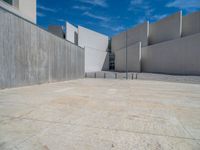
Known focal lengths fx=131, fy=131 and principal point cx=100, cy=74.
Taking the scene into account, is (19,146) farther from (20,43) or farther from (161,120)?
(20,43)

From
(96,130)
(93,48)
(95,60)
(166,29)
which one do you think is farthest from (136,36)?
(96,130)

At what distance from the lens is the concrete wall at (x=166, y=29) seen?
1064 inches

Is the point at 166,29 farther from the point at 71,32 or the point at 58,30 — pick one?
the point at 58,30

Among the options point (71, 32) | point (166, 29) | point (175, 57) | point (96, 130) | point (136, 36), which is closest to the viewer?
point (96, 130)

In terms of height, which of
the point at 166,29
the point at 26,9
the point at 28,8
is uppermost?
the point at 166,29

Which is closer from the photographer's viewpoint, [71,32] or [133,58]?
[71,32]

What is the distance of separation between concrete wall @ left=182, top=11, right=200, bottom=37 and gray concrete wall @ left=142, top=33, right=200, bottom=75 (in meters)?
5.06

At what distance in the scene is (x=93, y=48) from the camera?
128 feet

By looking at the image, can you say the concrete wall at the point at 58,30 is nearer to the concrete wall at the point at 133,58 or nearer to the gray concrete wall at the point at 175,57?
the concrete wall at the point at 133,58

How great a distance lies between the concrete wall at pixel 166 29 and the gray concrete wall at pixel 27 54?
2454 cm

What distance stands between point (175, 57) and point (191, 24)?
839 centimetres

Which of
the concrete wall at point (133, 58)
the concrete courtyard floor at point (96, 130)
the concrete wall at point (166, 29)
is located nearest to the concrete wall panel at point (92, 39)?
the concrete wall at point (133, 58)

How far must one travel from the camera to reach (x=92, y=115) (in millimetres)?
3400

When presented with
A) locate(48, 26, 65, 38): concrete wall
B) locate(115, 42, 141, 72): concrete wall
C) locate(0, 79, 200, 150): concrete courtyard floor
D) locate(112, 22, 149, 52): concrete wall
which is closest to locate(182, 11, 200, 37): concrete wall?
locate(112, 22, 149, 52): concrete wall
